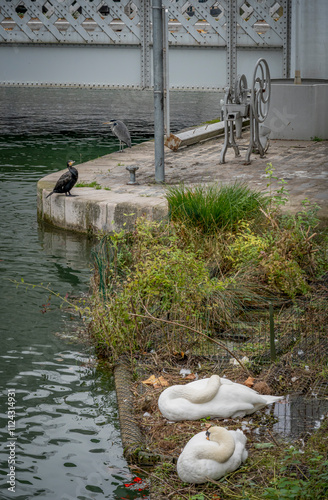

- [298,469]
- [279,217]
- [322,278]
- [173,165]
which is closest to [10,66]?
[173,165]

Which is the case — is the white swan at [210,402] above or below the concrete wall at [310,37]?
below

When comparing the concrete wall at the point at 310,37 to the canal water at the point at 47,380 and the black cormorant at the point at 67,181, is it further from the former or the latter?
the black cormorant at the point at 67,181

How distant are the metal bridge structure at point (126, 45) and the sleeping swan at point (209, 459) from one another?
45.7ft

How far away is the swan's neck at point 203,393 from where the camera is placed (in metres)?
5.88

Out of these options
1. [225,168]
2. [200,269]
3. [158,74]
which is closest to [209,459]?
[200,269]

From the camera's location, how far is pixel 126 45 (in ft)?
61.2

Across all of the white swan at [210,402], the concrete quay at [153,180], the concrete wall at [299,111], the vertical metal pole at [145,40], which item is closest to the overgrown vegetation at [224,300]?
the white swan at [210,402]

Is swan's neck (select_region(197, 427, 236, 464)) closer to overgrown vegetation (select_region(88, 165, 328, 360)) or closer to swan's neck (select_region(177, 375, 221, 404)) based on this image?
swan's neck (select_region(177, 375, 221, 404))

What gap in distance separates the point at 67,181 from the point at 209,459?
7045 millimetres

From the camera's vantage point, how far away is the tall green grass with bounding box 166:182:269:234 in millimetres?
9242

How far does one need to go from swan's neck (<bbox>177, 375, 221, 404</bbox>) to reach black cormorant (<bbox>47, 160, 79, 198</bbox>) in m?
6.08

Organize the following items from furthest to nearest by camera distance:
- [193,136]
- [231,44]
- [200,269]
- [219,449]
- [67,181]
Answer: [231,44] → [193,136] → [67,181] → [200,269] → [219,449]

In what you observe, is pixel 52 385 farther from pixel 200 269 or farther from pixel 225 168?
pixel 225 168

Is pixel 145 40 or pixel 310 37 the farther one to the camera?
pixel 310 37
